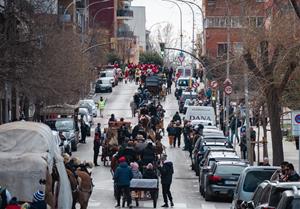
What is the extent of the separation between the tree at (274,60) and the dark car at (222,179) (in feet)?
11.2

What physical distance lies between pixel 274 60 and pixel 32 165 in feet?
47.7

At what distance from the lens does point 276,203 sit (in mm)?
18391

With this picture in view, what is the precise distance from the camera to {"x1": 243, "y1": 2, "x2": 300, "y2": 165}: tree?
36469 millimetres

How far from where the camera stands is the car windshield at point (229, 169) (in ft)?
113

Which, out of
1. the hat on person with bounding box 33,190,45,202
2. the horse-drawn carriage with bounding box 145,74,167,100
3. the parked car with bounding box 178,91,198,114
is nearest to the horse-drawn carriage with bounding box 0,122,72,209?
the hat on person with bounding box 33,190,45,202

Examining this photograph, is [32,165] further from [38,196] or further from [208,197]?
[208,197]

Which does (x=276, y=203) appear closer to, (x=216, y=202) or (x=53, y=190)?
(x=53, y=190)

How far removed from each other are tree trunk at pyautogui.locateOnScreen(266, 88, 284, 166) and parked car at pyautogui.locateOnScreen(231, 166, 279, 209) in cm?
976

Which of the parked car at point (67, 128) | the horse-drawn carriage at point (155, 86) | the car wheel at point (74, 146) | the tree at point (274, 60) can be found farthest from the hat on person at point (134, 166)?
the horse-drawn carriage at point (155, 86)

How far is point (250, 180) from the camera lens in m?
26.9

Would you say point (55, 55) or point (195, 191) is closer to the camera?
point (195, 191)

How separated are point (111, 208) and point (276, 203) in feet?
47.3

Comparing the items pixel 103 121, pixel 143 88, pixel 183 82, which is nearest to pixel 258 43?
pixel 103 121

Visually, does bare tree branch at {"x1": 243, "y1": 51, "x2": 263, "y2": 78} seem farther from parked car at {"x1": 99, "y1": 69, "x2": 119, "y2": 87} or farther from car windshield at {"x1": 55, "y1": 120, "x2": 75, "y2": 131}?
parked car at {"x1": 99, "y1": 69, "x2": 119, "y2": 87}
